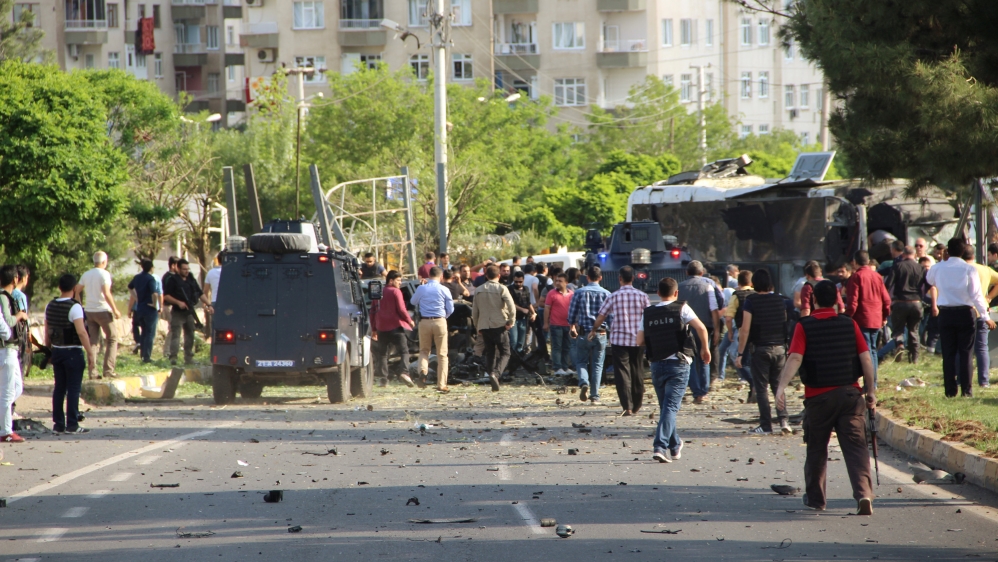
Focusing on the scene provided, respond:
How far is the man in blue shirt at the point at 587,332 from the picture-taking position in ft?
51.1

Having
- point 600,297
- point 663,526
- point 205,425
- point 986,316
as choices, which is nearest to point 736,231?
point 600,297

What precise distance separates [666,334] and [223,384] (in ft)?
24.9

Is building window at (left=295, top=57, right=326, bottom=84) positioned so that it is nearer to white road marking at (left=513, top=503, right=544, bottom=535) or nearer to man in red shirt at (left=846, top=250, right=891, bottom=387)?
man in red shirt at (left=846, top=250, right=891, bottom=387)

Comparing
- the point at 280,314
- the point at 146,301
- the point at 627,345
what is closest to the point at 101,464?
the point at 280,314

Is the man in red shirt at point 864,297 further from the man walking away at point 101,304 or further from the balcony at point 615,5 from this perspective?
the balcony at point 615,5

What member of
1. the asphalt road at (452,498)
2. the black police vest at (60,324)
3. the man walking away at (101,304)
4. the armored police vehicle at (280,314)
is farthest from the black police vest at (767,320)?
the man walking away at (101,304)

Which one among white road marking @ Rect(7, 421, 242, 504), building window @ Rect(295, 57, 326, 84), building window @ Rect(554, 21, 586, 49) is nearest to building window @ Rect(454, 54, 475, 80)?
building window @ Rect(554, 21, 586, 49)

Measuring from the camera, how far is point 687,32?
2852 inches

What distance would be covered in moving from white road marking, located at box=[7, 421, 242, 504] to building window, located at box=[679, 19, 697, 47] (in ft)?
206

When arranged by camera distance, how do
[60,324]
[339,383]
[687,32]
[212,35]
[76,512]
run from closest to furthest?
[76,512] < [60,324] < [339,383] < [687,32] < [212,35]

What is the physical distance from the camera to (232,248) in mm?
15969

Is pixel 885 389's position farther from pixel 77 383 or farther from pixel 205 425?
pixel 77 383

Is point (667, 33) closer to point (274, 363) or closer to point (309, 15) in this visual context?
point (309, 15)

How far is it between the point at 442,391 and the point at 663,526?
10765mm
